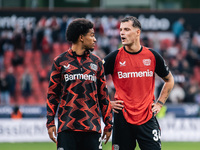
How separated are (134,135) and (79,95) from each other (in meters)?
1.35

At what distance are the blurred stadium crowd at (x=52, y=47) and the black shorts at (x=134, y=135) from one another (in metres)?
13.8

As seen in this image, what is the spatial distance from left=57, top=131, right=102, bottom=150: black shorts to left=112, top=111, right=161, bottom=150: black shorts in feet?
3.38

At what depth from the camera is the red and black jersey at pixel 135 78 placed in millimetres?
6363

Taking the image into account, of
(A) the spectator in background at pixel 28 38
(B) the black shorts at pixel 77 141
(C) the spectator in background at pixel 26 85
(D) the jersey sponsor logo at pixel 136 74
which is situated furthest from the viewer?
(A) the spectator in background at pixel 28 38

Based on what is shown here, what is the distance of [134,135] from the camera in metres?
6.39

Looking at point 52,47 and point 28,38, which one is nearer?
point 28,38

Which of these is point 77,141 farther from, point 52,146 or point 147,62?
point 52,146

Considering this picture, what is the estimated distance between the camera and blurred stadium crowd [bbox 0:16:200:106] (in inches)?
797

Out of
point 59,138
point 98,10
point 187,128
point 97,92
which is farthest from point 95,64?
point 98,10

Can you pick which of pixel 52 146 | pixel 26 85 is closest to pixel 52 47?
pixel 26 85

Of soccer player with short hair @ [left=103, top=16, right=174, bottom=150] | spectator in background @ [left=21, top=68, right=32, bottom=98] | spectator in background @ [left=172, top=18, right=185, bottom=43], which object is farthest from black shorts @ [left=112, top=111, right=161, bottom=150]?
spectator in background @ [left=172, top=18, right=185, bottom=43]

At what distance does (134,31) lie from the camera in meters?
6.43

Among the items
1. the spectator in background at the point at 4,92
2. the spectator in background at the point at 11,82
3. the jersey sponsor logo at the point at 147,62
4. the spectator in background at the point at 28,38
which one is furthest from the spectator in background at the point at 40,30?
the jersey sponsor logo at the point at 147,62

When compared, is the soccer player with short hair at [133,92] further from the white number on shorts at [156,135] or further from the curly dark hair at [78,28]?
the curly dark hair at [78,28]
